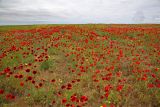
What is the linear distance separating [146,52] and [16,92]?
8.77 m

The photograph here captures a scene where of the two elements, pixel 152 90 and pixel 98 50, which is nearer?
pixel 152 90

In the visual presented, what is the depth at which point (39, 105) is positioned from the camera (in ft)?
16.2

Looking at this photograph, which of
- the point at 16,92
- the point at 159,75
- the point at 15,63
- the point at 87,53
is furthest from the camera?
the point at 87,53

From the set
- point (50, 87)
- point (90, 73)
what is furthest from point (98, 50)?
Answer: point (50, 87)

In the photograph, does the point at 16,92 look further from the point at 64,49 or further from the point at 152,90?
the point at 64,49

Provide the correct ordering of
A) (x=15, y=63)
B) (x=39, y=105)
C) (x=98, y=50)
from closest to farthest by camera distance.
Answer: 1. (x=39, y=105)
2. (x=15, y=63)
3. (x=98, y=50)

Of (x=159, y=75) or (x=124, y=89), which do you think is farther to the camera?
(x=159, y=75)

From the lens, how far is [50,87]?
19.0 feet

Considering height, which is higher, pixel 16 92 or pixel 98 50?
pixel 98 50

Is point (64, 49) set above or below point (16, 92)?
above

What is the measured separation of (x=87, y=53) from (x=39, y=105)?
536cm

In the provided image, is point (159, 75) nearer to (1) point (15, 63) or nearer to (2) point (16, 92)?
(2) point (16, 92)

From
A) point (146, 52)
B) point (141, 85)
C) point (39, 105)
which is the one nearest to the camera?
point (39, 105)

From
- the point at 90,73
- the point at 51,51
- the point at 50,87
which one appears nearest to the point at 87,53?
the point at 51,51
